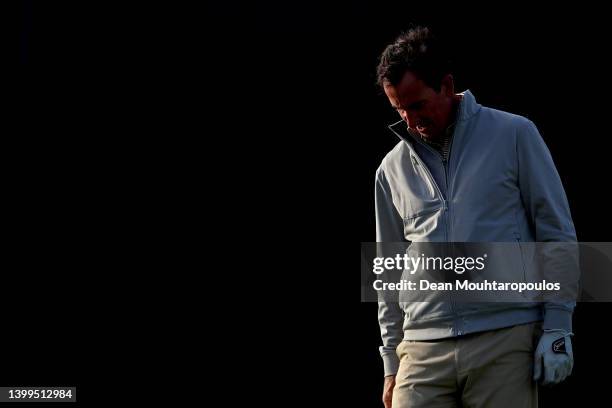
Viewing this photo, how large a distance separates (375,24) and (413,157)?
1516 mm

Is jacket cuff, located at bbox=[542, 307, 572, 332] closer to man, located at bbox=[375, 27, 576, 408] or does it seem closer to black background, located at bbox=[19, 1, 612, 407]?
man, located at bbox=[375, 27, 576, 408]

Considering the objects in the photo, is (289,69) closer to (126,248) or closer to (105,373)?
(126,248)

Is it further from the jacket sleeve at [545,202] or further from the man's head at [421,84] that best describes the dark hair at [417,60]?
the jacket sleeve at [545,202]

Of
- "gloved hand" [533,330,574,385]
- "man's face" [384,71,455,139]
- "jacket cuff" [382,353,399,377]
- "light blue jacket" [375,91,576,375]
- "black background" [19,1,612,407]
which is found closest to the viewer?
"gloved hand" [533,330,574,385]

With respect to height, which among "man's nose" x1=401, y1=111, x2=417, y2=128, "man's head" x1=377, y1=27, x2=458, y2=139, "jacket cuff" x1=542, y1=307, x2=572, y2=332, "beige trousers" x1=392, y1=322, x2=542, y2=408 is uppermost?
"man's head" x1=377, y1=27, x2=458, y2=139

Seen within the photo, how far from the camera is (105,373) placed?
4.02m

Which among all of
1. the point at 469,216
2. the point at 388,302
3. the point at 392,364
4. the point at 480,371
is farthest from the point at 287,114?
the point at 480,371

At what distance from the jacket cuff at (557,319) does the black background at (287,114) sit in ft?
5.86

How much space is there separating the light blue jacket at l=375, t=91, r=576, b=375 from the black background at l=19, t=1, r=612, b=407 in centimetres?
152

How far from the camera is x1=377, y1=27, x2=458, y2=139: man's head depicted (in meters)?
2.36

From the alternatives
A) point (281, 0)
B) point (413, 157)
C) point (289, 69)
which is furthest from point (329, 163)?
point (413, 157)

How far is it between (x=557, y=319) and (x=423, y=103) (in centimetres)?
63

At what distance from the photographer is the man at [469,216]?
2.21m

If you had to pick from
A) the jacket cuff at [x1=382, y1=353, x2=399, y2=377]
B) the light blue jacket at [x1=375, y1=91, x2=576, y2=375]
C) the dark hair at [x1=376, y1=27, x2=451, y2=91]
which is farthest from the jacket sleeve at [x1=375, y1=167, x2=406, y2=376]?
the dark hair at [x1=376, y1=27, x2=451, y2=91]
